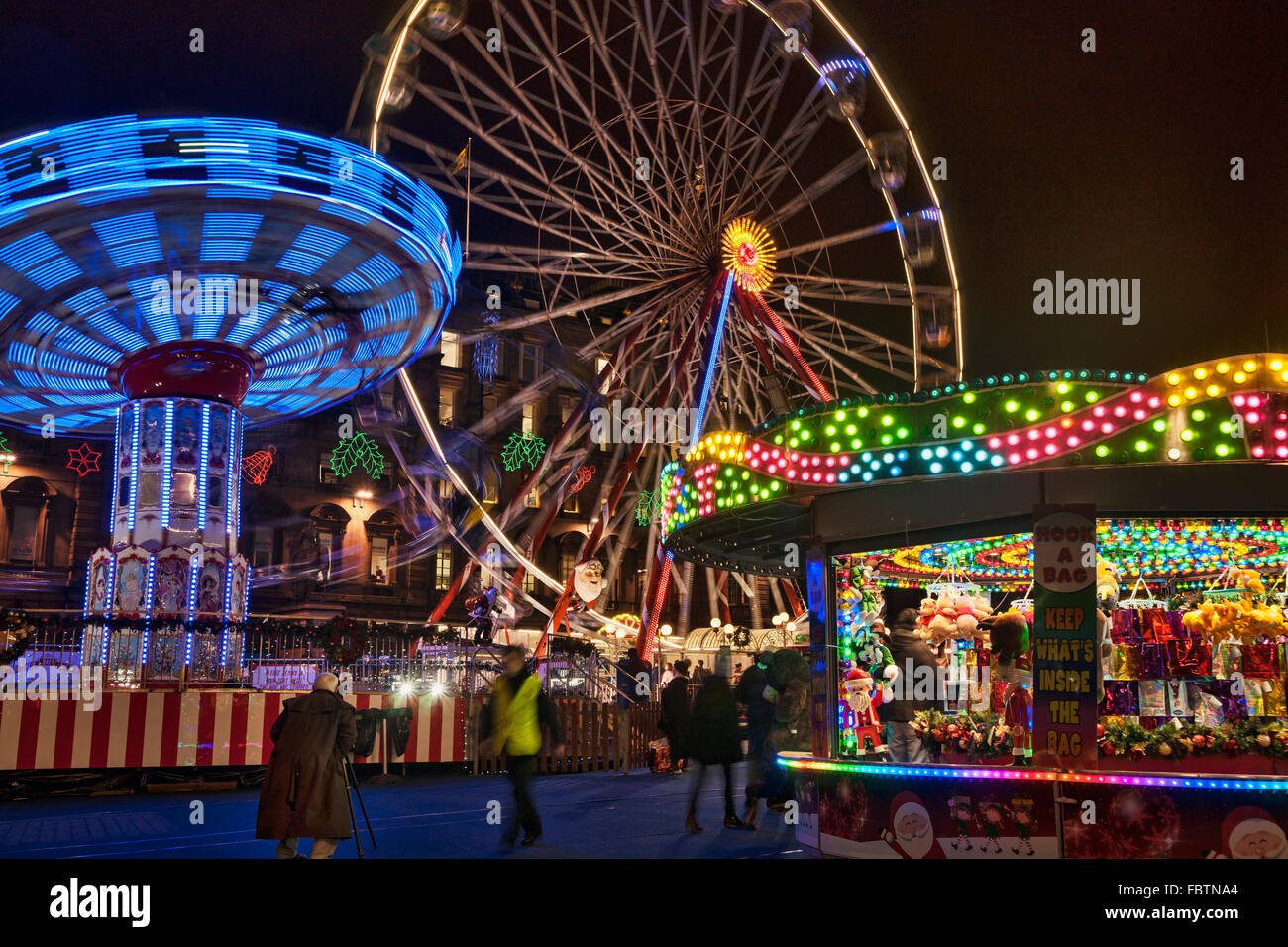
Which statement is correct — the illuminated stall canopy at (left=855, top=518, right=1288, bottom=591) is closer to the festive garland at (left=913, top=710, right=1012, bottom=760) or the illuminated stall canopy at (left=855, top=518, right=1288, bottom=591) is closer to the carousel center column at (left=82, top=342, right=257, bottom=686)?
the festive garland at (left=913, top=710, right=1012, bottom=760)

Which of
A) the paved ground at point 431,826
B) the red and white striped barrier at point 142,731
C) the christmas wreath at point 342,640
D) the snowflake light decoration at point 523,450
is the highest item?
the snowflake light decoration at point 523,450

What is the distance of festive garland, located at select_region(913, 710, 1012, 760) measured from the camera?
Result: 32.5 feet

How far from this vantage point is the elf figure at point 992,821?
8.80 m

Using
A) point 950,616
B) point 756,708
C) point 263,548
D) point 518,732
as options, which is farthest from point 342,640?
point 263,548

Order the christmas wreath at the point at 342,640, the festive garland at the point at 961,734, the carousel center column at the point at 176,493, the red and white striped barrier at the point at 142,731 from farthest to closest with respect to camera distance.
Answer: the carousel center column at the point at 176,493, the christmas wreath at the point at 342,640, the red and white striped barrier at the point at 142,731, the festive garland at the point at 961,734

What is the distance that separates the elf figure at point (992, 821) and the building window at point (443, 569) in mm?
43388

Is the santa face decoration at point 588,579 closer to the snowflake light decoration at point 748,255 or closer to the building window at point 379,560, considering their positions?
the snowflake light decoration at point 748,255

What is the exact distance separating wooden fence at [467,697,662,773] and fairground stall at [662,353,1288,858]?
8818 millimetres

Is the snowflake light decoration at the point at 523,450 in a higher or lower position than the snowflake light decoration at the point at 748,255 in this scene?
higher

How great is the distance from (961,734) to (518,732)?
374 cm

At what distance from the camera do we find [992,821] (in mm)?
8836

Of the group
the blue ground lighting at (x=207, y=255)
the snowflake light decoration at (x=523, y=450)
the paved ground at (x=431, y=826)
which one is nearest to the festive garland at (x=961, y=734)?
the paved ground at (x=431, y=826)
